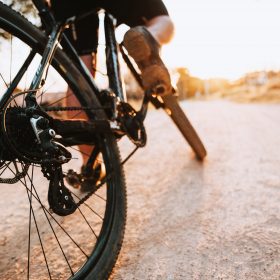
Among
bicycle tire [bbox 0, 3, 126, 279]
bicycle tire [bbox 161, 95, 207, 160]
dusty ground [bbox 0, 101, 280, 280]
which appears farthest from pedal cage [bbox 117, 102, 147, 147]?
bicycle tire [bbox 161, 95, 207, 160]

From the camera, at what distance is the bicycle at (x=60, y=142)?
993 mm

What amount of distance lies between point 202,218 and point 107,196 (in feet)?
2.16

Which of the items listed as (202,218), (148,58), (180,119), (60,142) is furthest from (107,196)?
(180,119)

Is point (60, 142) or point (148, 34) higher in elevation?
point (148, 34)

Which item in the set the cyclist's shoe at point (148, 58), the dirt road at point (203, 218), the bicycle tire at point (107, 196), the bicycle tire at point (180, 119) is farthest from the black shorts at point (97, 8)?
the dirt road at point (203, 218)

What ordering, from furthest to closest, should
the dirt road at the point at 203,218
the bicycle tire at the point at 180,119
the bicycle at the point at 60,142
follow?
the bicycle tire at the point at 180,119 → the dirt road at the point at 203,218 → the bicycle at the point at 60,142

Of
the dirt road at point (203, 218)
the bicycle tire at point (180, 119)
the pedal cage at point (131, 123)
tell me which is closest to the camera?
the dirt road at point (203, 218)

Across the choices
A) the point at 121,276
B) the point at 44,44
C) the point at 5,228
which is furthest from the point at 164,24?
the point at 5,228

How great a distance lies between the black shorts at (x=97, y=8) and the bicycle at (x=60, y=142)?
0.28 ft

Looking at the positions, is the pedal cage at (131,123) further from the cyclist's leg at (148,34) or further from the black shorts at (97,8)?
the black shorts at (97,8)

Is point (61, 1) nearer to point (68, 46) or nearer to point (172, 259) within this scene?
point (68, 46)

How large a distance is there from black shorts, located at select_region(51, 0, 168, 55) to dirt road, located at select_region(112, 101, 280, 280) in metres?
1.15

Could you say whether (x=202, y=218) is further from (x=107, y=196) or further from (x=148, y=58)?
(x=148, y=58)

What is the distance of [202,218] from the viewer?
5.60ft
